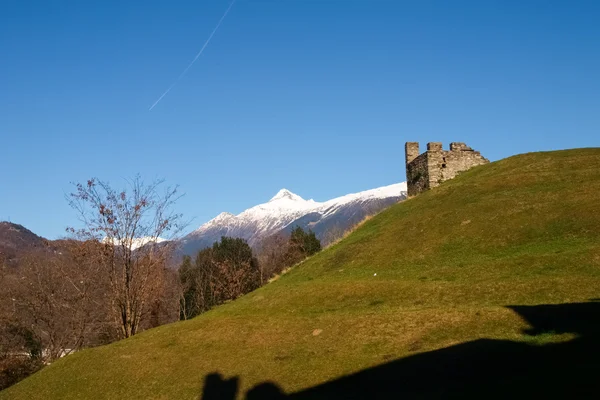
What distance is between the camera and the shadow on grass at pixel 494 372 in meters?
12.6

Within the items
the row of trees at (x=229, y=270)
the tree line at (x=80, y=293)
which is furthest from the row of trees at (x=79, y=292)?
the row of trees at (x=229, y=270)

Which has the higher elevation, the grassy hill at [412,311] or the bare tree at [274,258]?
the bare tree at [274,258]

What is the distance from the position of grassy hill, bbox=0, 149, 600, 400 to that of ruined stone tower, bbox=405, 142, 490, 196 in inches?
353

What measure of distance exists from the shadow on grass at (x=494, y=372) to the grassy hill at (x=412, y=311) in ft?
0.31

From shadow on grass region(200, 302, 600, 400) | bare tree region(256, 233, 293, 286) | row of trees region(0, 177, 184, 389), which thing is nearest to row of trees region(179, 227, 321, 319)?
bare tree region(256, 233, 293, 286)

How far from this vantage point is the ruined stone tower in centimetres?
4694

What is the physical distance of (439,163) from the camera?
4716cm

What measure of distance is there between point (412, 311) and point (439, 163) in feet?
88.1

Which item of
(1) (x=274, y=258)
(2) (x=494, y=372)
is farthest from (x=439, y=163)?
(1) (x=274, y=258)

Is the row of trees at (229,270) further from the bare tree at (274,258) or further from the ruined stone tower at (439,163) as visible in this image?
the ruined stone tower at (439,163)

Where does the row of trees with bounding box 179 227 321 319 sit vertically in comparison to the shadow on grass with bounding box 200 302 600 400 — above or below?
above

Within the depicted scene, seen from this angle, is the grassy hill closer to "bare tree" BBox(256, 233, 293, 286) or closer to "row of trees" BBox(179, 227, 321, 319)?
"row of trees" BBox(179, 227, 321, 319)

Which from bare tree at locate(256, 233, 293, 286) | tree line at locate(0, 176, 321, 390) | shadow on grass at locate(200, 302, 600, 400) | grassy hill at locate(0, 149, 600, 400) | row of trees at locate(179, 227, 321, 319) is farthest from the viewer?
bare tree at locate(256, 233, 293, 286)

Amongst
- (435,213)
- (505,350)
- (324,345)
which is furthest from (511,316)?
(435,213)
